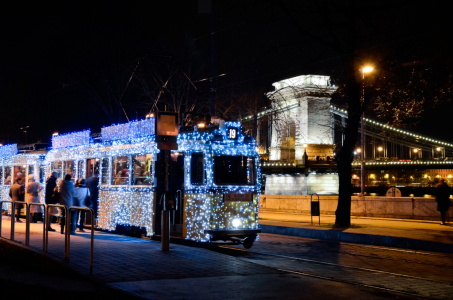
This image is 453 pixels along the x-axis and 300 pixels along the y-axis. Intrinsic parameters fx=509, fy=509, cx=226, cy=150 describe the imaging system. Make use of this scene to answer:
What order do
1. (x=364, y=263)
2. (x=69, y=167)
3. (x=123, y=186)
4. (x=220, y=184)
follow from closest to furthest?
(x=364, y=263) → (x=220, y=184) → (x=123, y=186) → (x=69, y=167)

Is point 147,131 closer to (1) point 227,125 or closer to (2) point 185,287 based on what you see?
(1) point 227,125

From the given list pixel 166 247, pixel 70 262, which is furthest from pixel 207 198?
pixel 70 262

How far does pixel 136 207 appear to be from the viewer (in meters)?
13.1

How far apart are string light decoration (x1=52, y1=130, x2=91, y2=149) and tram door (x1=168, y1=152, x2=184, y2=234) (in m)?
4.49

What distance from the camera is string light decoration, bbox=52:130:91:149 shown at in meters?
16.1

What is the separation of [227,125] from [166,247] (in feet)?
10.5

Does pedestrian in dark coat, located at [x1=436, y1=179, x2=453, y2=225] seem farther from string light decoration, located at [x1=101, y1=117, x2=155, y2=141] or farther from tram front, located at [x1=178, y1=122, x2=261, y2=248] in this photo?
string light decoration, located at [x1=101, y1=117, x2=155, y2=141]

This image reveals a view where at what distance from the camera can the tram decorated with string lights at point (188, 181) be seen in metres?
11.5

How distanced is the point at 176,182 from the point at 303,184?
164 feet

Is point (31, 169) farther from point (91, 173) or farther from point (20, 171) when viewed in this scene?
point (91, 173)

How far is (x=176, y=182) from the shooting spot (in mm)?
12500

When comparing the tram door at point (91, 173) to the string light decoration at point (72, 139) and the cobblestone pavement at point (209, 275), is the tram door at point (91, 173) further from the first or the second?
the cobblestone pavement at point (209, 275)

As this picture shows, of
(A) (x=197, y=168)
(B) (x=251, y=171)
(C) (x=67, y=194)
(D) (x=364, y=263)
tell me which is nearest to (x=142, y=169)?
(A) (x=197, y=168)

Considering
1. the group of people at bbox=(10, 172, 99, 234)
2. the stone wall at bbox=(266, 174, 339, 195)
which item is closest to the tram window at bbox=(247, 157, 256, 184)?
the group of people at bbox=(10, 172, 99, 234)
